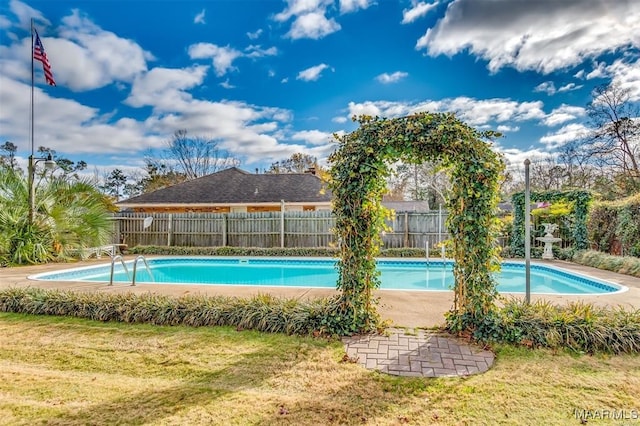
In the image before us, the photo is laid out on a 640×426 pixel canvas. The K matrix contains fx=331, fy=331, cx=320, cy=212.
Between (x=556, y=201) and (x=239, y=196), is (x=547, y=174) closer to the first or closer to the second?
(x=556, y=201)

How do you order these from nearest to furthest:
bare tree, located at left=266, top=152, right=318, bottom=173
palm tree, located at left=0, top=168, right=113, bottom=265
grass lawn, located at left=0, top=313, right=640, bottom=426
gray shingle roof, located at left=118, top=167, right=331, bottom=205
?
grass lawn, located at left=0, top=313, right=640, bottom=426 < palm tree, located at left=0, top=168, right=113, bottom=265 < gray shingle roof, located at left=118, top=167, right=331, bottom=205 < bare tree, located at left=266, top=152, right=318, bottom=173

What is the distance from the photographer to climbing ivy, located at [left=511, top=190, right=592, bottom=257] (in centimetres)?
1109

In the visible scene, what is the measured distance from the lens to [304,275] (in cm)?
1076

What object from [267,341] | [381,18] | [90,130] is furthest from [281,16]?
[90,130]

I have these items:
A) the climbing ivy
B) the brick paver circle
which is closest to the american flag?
the brick paver circle

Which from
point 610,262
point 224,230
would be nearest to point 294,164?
point 224,230

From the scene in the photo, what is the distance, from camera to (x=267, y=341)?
4.15 m

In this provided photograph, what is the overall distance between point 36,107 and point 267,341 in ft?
45.3

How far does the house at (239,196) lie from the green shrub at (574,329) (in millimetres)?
13625

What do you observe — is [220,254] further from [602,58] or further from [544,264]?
[602,58]

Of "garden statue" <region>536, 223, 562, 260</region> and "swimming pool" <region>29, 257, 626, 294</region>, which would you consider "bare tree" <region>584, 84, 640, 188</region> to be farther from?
"swimming pool" <region>29, 257, 626, 294</region>

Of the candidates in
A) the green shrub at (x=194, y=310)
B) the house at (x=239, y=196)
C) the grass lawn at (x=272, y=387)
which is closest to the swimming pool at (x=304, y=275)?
the green shrub at (x=194, y=310)

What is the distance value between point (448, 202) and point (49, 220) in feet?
41.4

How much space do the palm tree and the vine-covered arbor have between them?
11288mm
